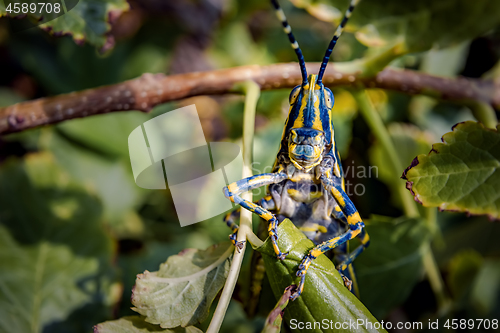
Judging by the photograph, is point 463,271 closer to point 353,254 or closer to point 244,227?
point 353,254

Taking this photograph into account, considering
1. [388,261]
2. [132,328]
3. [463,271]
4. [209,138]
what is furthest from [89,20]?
[463,271]

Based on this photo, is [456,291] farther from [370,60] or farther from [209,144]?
[209,144]

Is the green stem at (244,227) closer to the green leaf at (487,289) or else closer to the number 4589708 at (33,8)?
the number 4589708 at (33,8)

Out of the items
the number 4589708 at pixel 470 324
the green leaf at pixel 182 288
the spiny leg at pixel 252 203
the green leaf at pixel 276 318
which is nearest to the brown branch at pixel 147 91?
the spiny leg at pixel 252 203

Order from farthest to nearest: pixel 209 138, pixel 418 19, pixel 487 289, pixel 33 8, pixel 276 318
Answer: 1. pixel 209 138
2. pixel 487 289
3. pixel 418 19
4. pixel 33 8
5. pixel 276 318

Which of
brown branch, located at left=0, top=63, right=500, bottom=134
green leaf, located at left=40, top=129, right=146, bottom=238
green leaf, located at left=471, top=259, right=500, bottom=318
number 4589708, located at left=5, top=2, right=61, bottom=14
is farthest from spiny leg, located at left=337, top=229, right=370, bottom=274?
green leaf, located at left=40, top=129, right=146, bottom=238

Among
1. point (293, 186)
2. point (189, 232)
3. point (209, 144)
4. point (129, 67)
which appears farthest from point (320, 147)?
point (129, 67)
